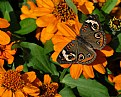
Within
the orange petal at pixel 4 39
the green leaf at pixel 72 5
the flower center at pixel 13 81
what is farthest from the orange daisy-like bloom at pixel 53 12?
the flower center at pixel 13 81

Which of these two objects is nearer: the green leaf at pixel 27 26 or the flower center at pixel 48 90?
the flower center at pixel 48 90

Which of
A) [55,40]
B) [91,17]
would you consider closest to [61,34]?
[55,40]

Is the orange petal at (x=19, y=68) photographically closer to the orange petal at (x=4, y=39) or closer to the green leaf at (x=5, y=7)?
the orange petal at (x=4, y=39)

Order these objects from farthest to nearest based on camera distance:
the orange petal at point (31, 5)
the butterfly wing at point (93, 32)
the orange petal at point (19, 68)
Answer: the orange petal at point (31, 5) < the orange petal at point (19, 68) < the butterfly wing at point (93, 32)

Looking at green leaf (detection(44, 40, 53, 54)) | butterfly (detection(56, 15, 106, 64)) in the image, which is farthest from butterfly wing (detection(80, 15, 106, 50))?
green leaf (detection(44, 40, 53, 54))

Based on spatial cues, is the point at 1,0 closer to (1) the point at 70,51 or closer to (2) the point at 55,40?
(2) the point at 55,40

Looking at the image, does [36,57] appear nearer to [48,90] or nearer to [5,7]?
[48,90]

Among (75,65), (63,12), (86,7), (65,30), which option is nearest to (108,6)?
(86,7)
